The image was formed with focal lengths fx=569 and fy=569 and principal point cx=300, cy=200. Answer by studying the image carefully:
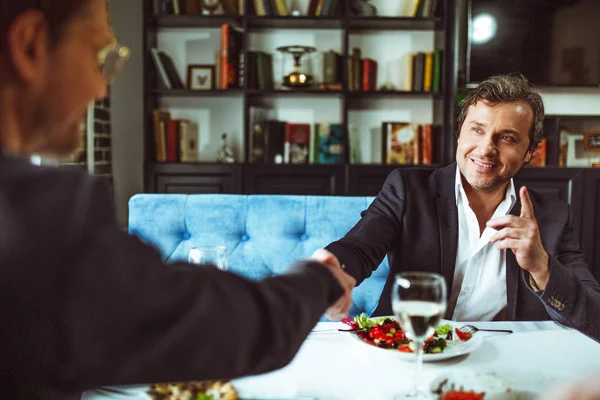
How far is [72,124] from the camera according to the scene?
595 millimetres

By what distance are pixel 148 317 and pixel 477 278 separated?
128 cm

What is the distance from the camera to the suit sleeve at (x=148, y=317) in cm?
53

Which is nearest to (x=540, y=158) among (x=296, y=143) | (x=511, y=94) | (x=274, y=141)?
(x=296, y=143)

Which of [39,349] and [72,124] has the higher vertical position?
[72,124]

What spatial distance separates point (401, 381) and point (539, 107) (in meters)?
1.18

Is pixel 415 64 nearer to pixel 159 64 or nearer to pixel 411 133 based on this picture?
pixel 411 133

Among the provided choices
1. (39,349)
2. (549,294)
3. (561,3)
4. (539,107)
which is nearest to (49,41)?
(39,349)

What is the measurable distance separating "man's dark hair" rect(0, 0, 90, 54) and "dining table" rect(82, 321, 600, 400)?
56cm

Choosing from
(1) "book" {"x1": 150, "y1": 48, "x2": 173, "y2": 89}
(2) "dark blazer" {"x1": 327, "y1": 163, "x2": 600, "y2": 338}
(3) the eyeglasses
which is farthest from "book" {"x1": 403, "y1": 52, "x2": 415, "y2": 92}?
(3) the eyeglasses

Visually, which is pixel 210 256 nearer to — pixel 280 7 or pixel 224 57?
pixel 224 57

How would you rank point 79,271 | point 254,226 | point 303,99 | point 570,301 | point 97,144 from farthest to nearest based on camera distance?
point 303,99, point 97,144, point 254,226, point 570,301, point 79,271

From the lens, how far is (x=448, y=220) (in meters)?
1.68

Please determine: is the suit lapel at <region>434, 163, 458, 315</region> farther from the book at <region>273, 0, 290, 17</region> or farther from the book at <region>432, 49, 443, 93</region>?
the book at <region>273, 0, 290, 17</region>

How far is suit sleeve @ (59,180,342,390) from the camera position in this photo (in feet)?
1.73
